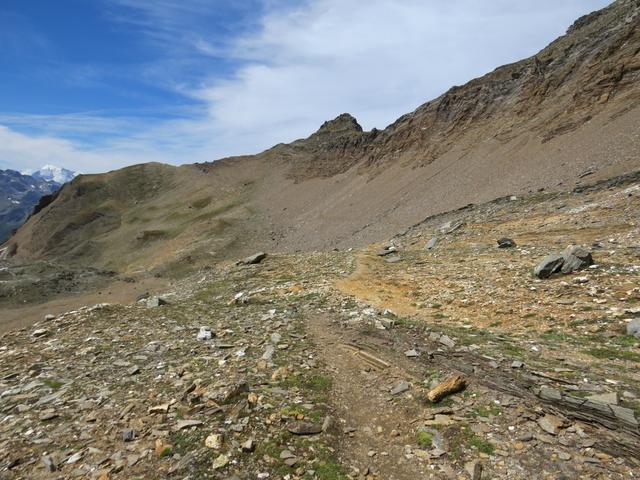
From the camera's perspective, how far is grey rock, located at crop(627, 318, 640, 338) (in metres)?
9.70

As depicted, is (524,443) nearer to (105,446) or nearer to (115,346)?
(105,446)

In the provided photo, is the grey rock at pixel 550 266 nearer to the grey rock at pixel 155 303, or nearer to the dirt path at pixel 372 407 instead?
the dirt path at pixel 372 407

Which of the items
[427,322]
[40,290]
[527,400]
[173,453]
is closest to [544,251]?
[427,322]

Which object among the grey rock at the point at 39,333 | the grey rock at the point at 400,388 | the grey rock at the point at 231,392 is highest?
the grey rock at the point at 39,333

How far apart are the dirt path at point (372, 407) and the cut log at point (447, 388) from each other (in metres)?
0.39

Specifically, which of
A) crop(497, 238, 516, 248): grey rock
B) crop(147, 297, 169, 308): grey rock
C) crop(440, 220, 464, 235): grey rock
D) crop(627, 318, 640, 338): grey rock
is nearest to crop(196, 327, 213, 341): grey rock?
crop(147, 297, 169, 308): grey rock

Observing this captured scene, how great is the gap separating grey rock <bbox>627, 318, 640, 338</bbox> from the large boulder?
3.98 m

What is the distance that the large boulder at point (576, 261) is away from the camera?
13750 mm

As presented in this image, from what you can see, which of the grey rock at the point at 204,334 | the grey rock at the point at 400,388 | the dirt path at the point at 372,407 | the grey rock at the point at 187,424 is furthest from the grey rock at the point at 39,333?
the grey rock at the point at 400,388

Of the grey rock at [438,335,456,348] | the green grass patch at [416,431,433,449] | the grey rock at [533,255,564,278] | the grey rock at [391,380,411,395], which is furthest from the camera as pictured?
the grey rock at [533,255,564,278]

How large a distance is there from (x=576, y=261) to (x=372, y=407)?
931 centimetres

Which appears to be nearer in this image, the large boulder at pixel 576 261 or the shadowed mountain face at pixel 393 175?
the large boulder at pixel 576 261

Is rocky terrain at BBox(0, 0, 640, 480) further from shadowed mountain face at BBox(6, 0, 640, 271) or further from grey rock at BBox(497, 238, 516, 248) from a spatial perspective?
shadowed mountain face at BBox(6, 0, 640, 271)

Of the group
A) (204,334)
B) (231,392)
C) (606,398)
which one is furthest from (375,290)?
(606,398)
